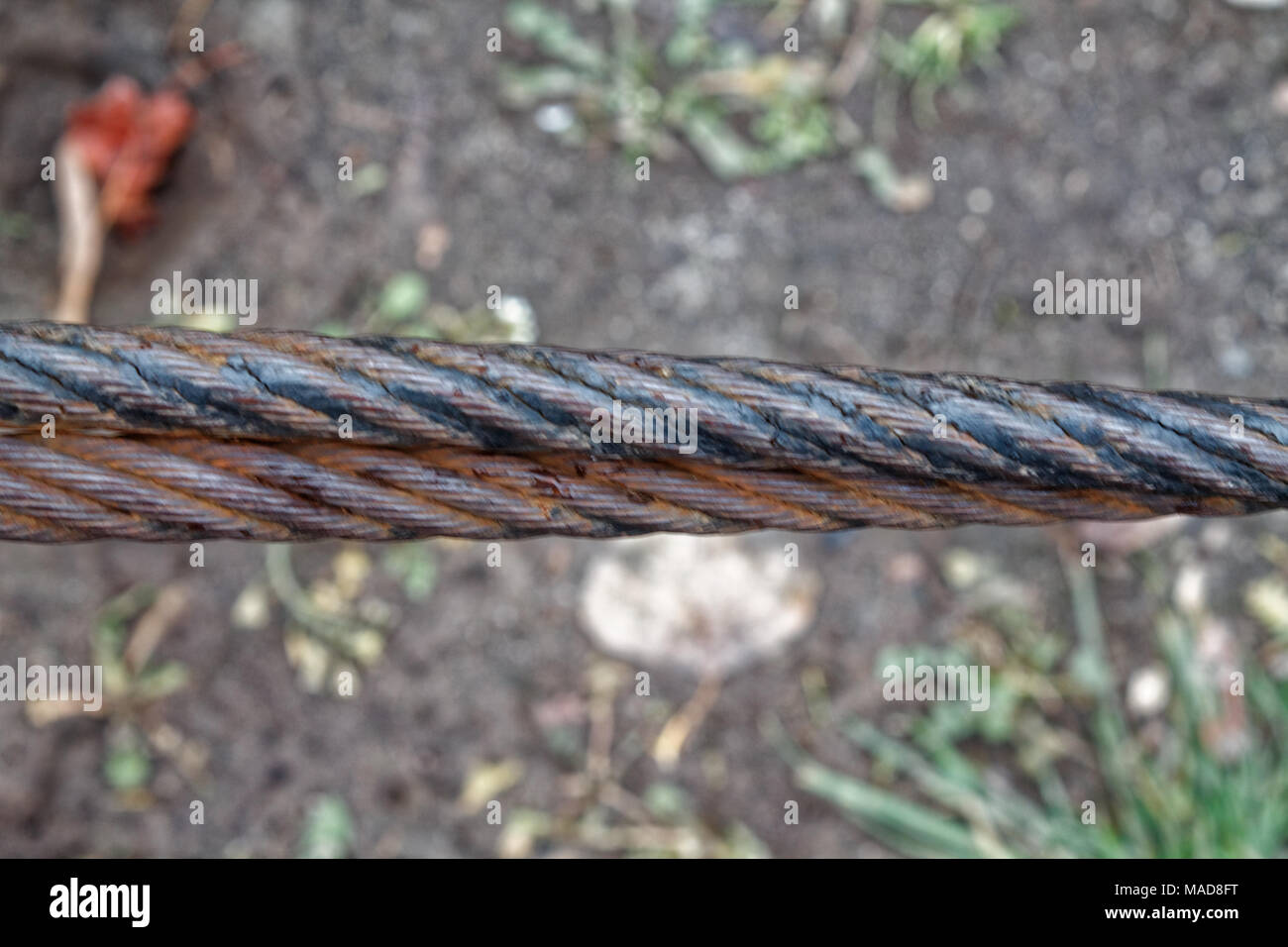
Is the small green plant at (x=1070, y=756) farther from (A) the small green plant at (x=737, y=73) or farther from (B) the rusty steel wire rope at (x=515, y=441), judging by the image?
(B) the rusty steel wire rope at (x=515, y=441)

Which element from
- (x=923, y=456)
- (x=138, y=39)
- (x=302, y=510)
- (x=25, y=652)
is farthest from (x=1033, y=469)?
(x=138, y=39)

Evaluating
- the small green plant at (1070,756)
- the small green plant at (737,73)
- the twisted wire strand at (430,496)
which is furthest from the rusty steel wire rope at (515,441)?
the small green plant at (737,73)

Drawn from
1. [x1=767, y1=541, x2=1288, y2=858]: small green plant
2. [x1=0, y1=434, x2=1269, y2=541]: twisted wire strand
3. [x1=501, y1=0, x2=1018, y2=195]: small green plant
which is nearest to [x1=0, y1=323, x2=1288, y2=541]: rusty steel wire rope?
[x1=0, y1=434, x2=1269, y2=541]: twisted wire strand

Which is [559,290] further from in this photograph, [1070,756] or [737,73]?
[1070,756]

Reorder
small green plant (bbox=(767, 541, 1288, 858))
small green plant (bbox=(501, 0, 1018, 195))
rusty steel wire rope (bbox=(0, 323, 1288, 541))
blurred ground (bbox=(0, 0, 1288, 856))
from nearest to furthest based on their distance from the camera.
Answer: rusty steel wire rope (bbox=(0, 323, 1288, 541)) < small green plant (bbox=(767, 541, 1288, 858)) < blurred ground (bbox=(0, 0, 1288, 856)) < small green plant (bbox=(501, 0, 1018, 195))

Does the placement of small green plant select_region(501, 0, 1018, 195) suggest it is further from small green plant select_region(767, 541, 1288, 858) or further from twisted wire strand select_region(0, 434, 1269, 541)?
twisted wire strand select_region(0, 434, 1269, 541)

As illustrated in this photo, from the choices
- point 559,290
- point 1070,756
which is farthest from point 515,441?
point 1070,756
